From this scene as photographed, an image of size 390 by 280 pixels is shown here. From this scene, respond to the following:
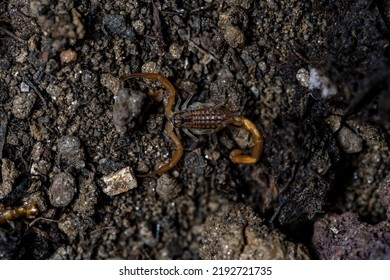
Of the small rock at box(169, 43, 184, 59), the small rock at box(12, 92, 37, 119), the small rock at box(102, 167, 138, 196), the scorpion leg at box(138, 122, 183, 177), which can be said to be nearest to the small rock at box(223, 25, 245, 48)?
the small rock at box(169, 43, 184, 59)

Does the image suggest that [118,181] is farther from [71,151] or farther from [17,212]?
[17,212]

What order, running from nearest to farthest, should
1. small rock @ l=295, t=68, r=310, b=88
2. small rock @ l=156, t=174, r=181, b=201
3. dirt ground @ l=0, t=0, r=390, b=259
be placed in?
dirt ground @ l=0, t=0, r=390, b=259
small rock @ l=295, t=68, r=310, b=88
small rock @ l=156, t=174, r=181, b=201

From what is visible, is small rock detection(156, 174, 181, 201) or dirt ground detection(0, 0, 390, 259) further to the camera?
small rock detection(156, 174, 181, 201)

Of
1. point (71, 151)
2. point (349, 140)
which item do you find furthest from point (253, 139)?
point (71, 151)

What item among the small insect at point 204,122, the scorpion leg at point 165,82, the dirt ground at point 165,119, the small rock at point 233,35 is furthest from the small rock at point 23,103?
the small rock at point 233,35

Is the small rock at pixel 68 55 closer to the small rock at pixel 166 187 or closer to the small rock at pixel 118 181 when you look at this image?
the small rock at pixel 118 181

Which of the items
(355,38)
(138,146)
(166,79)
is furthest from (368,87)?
(138,146)

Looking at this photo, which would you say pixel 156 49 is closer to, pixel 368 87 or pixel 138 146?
pixel 138 146

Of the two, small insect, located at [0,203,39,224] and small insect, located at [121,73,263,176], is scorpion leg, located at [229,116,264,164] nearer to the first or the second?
small insect, located at [121,73,263,176]
